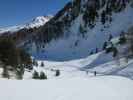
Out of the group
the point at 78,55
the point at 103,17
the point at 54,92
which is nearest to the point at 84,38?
the point at 103,17

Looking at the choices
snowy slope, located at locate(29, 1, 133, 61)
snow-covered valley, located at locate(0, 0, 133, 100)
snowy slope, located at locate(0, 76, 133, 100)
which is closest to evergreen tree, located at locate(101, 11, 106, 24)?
snow-covered valley, located at locate(0, 0, 133, 100)

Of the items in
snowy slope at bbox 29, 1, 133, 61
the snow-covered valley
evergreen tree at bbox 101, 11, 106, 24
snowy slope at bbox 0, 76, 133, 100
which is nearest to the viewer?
snowy slope at bbox 0, 76, 133, 100

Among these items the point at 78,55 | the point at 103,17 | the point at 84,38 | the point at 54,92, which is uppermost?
the point at 103,17

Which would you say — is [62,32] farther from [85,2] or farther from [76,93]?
[76,93]

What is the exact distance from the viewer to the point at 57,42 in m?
136

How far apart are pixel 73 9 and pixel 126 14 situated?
4602 cm

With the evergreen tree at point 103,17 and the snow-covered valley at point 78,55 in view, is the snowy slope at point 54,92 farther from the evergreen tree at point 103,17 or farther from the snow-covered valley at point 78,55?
the evergreen tree at point 103,17

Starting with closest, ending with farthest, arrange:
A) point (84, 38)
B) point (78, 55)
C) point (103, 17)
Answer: point (78, 55) < point (103, 17) < point (84, 38)

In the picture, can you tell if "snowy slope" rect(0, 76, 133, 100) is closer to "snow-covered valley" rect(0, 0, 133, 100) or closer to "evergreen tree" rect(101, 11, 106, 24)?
"snow-covered valley" rect(0, 0, 133, 100)

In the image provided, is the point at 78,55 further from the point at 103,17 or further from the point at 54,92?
the point at 54,92

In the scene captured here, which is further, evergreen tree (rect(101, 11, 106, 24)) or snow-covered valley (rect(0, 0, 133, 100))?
evergreen tree (rect(101, 11, 106, 24))

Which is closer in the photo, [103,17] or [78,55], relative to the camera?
[78,55]

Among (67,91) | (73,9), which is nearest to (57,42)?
(73,9)

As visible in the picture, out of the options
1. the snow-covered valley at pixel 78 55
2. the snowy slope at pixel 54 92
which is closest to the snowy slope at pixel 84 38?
the snow-covered valley at pixel 78 55
